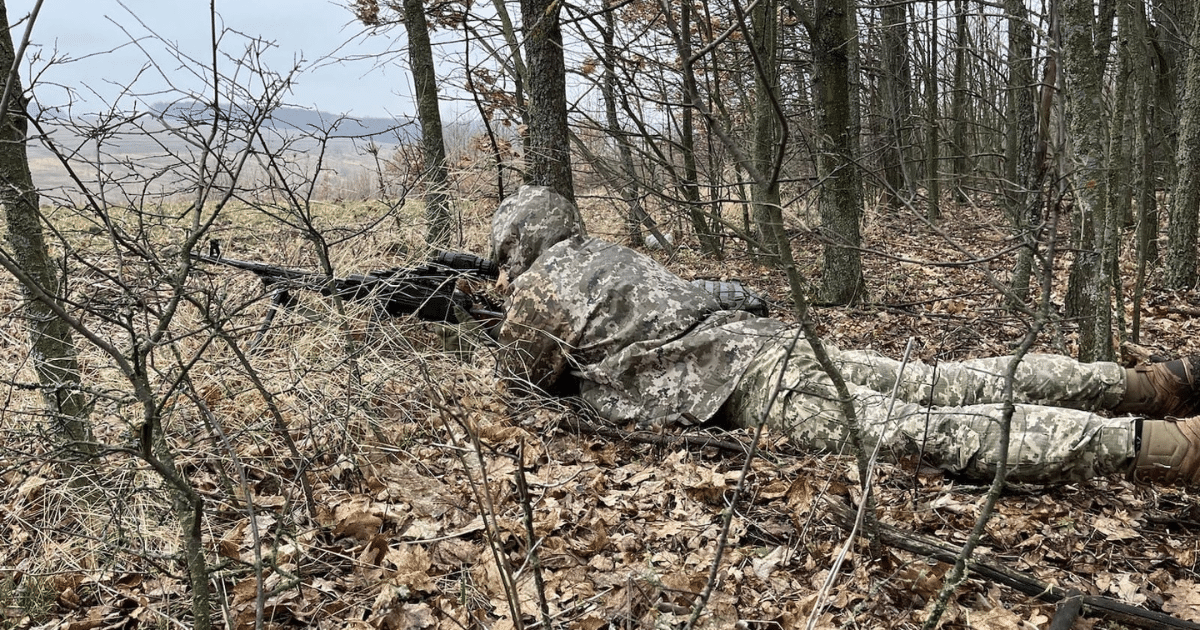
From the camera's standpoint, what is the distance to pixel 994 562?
92.9 inches

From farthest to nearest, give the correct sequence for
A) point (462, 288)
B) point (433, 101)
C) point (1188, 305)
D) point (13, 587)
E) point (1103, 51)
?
point (433, 101) → point (1188, 305) → point (1103, 51) → point (462, 288) → point (13, 587)

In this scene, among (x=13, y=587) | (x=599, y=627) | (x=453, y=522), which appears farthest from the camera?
(x=453, y=522)

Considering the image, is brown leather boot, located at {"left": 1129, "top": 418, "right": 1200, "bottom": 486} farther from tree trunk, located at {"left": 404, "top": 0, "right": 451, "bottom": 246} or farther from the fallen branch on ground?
tree trunk, located at {"left": 404, "top": 0, "right": 451, "bottom": 246}

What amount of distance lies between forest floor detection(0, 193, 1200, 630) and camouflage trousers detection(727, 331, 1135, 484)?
118 mm

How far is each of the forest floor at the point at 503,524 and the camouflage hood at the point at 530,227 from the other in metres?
0.70

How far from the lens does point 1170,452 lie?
8.61ft

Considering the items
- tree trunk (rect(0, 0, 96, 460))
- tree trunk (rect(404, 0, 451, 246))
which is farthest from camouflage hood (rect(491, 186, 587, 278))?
tree trunk (rect(404, 0, 451, 246))

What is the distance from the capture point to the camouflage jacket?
3.49 metres

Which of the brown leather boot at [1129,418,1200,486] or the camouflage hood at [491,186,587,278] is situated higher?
the camouflage hood at [491,186,587,278]

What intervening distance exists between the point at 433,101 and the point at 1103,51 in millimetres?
5906

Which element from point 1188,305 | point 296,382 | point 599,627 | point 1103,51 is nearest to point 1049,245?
point 599,627

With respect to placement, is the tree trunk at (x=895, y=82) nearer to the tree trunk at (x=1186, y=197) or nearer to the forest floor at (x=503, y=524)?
the tree trunk at (x=1186, y=197)

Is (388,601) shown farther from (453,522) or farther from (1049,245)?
(1049,245)

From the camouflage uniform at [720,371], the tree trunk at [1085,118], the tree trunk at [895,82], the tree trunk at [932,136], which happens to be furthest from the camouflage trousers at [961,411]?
the tree trunk at [895,82]
